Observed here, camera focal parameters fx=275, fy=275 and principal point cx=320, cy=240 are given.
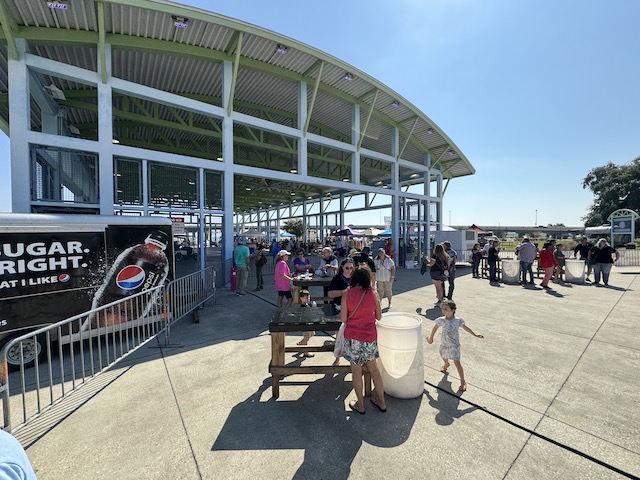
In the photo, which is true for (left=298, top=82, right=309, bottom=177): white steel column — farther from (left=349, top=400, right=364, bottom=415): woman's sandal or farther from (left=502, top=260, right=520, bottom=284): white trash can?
(left=349, top=400, right=364, bottom=415): woman's sandal

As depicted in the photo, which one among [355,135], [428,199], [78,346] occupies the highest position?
[355,135]

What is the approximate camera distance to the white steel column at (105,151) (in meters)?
8.85

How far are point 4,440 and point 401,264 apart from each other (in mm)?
19414

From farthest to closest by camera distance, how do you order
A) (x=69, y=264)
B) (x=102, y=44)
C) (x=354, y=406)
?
(x=102, y=44) < (x=69, y=264) < (x=354, y=406)

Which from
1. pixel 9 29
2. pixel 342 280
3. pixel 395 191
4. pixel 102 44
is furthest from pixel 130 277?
pixel 395 191

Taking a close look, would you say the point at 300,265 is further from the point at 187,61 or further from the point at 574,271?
the point at 574,271

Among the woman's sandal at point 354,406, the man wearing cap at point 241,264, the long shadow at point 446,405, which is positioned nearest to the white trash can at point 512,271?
the long shadow at point 446,405

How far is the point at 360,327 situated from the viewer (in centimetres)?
321

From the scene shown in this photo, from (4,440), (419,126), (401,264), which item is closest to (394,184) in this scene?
(419,126)

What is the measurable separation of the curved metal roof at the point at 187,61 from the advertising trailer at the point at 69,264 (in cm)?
719

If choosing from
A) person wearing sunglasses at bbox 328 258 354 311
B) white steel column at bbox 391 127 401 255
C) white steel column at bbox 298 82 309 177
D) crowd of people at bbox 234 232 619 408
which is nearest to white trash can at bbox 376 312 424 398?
crowd of people at bbox 234 232 619 408

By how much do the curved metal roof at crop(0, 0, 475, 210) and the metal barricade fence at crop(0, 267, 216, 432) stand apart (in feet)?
28.1

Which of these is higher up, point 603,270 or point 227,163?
point 227,163

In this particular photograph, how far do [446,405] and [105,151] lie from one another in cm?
1129
